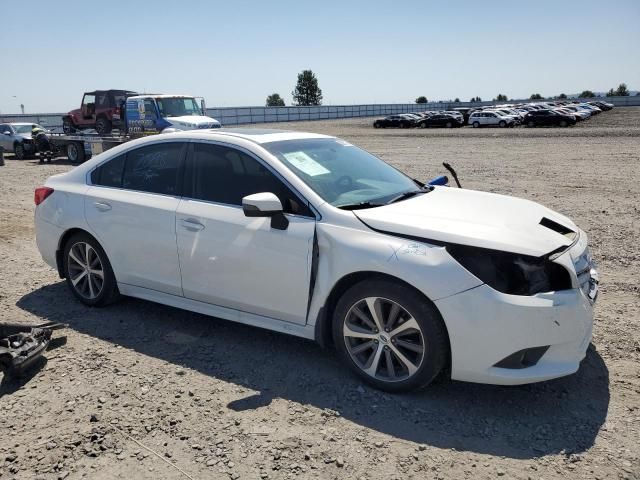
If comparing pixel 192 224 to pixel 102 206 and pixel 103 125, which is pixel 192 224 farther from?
pixel 103 125

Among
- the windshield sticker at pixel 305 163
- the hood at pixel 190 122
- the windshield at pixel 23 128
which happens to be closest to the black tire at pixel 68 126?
the windshield at pixel 23 128

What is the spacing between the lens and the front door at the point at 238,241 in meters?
3.79

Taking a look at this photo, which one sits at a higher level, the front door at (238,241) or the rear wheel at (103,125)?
the rear wheel at (103,125)

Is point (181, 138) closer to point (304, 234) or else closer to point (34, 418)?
point (304, 234)

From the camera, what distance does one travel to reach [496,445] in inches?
120

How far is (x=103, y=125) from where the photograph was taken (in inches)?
1022

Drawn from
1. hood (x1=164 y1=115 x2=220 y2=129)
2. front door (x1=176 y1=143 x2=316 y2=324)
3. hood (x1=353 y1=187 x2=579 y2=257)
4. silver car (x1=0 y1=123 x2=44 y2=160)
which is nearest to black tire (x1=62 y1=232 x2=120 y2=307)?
front door (x1=176 y1=143 x2=316 y2=324)

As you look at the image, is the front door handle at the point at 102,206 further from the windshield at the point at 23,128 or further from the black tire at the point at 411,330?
the windshield at the point at 23,128

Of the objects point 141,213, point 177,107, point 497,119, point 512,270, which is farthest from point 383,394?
point 497,119

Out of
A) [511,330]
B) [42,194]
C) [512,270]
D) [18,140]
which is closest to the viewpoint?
[511,330]

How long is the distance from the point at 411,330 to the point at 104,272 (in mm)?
2946

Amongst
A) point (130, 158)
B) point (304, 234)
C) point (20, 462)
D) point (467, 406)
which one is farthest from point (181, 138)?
point (467, 406)

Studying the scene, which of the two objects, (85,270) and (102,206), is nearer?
(102,206)

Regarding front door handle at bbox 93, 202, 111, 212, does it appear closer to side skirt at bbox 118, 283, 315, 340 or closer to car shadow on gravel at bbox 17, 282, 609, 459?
side skirt at bbox 118, 283, 315, 340
